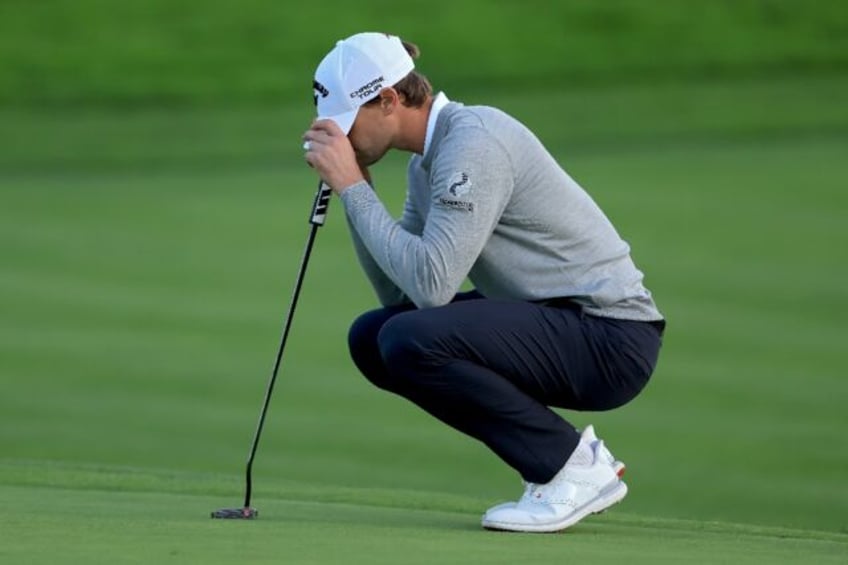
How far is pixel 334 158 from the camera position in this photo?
3.94 m

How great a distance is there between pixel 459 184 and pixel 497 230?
0.20 m

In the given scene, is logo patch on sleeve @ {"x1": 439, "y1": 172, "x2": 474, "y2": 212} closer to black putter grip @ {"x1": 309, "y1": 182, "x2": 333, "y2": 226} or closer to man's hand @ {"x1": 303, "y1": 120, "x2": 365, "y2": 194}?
man's hand @ {"x1": 303, "y1": 120, "x2": 365, "y2": 194}

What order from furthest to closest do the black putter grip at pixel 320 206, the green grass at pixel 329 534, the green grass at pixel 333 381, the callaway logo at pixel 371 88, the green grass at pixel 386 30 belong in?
the green grass at pixel 386 30
the black putter grip at pixel 320 206
the callaway logo at pixel 371 88
the green grass at pixel 333 381
the green grass at pixel 329 534

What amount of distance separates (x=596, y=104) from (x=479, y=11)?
2.22m

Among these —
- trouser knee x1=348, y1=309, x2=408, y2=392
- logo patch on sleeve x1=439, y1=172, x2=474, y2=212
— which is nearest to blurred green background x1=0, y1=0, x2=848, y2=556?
trouser knee x1=348, y1=309, x2=408, y2=392

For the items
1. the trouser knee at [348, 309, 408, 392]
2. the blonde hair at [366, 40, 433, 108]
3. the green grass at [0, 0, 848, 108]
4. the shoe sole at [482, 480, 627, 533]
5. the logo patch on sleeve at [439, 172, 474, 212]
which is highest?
the blonde hair at [366, 40, 433, 108]

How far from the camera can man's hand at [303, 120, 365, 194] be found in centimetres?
393

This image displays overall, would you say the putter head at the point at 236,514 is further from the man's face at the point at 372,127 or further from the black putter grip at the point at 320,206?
the man's face at the point at 372,127

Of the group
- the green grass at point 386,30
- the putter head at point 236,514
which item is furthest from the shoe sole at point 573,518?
the green grass at point 386,30

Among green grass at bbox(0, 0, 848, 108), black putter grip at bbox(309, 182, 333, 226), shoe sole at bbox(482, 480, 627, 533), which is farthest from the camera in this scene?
green grass at bbox(0, 0, 848, 108)

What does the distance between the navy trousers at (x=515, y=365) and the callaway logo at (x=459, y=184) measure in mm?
244

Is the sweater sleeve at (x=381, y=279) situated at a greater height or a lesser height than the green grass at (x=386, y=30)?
greater

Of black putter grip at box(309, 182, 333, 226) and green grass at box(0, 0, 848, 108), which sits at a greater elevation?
black putter grip at box(309, 182, 333, 226)

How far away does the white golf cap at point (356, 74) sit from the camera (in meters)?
3.96
